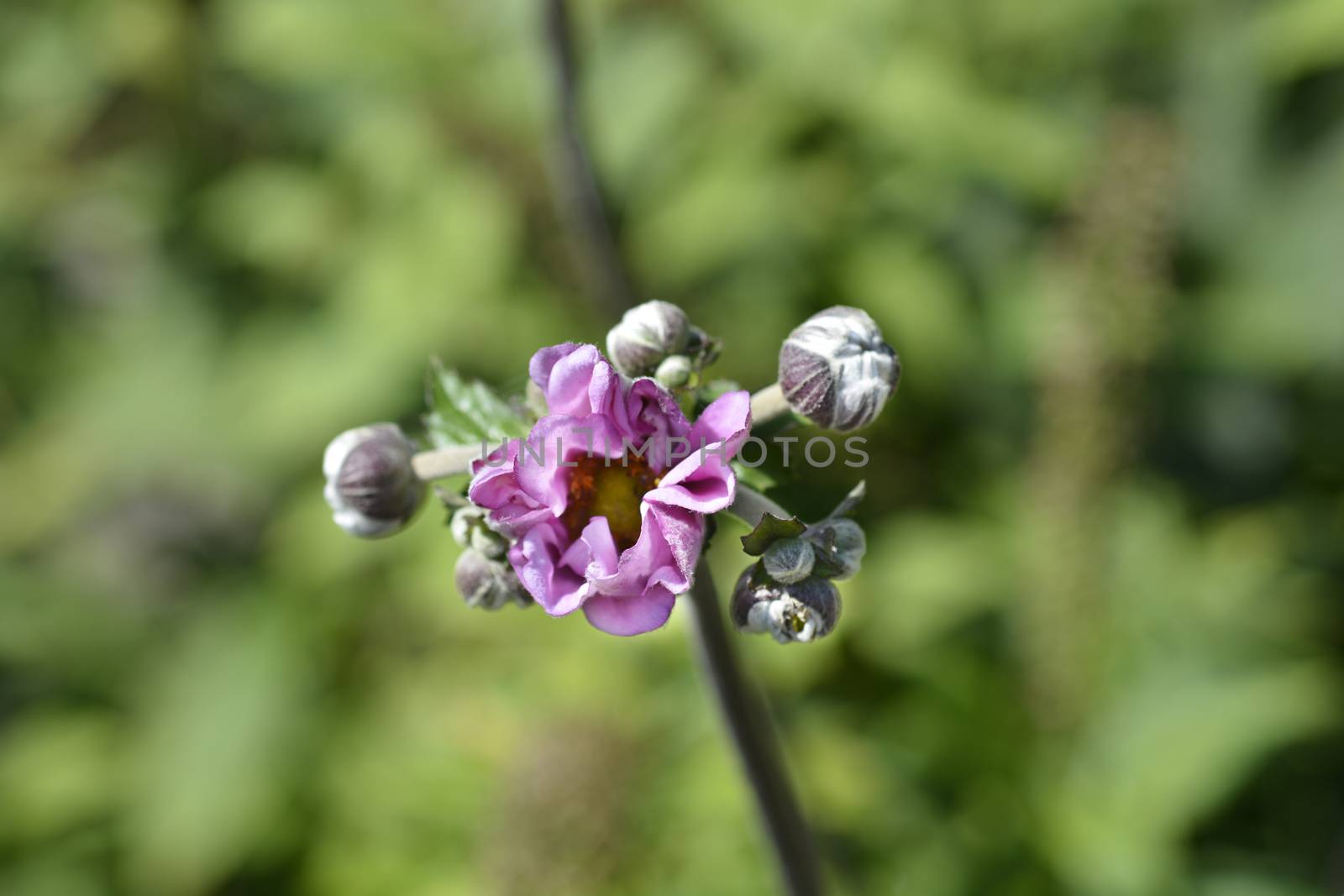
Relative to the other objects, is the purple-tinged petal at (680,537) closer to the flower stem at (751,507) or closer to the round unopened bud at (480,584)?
the flower stem at (751,507)

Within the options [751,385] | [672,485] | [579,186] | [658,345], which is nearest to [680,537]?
[672,485]

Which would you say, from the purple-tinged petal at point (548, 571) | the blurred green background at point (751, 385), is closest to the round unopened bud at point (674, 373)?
the purple-tinged petal at point (548, 571)

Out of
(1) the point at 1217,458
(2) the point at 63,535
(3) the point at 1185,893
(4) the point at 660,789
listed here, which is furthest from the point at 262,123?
(3) the point at 1185,893

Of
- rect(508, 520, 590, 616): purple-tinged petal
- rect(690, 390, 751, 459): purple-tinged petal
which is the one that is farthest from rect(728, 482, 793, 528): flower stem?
rect(508, 520, 590, 616): purple-tinged petal

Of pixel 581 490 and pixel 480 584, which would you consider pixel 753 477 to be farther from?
pixel 480 584

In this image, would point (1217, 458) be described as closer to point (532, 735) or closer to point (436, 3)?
point (532, 735)
